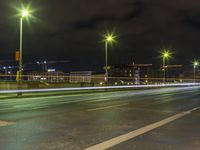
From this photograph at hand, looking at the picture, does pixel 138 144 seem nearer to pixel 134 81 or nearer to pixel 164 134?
pixel 164 134

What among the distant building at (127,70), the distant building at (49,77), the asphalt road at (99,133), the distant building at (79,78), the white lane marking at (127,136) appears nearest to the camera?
the white lane marking at (127,136)

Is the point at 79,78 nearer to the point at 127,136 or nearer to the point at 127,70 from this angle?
the point at 127,136

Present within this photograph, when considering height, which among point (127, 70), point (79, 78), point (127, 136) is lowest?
point (127, 136)

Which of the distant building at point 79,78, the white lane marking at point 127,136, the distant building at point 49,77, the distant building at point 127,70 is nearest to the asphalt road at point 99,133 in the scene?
the white lane marking at point 127,136

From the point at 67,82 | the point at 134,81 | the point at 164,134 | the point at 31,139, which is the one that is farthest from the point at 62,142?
the point at 134,81

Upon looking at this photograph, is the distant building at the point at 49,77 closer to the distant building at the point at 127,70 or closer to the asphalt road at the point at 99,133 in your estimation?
the asphalt road at the point at 99,133

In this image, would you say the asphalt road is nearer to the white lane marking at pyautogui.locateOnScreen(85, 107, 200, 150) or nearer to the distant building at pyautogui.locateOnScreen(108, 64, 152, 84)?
the white lane marking at pyautogui.locateOnScreen(85, 107, 200, 150)

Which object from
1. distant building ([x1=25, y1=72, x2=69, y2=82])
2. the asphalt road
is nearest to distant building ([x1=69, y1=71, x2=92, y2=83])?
distant building ([x1=25, y1=72, x2=69, y2=82])

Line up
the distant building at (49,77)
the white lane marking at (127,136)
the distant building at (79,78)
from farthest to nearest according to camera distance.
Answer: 1. the distant building at (79,78)
2. the distant building at (49,77)
3. the white lane marking at (127,136)

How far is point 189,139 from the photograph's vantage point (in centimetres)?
898

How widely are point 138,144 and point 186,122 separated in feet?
15.2


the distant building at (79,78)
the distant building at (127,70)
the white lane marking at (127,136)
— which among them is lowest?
the white lane marking at (127,136)

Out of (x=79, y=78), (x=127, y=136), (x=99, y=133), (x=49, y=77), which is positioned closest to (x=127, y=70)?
(x=79, y=78)

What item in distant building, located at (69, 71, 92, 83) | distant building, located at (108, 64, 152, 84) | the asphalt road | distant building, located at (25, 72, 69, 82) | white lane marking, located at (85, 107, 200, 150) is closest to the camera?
white lane marking, located at (85, 107, 200, 150)
